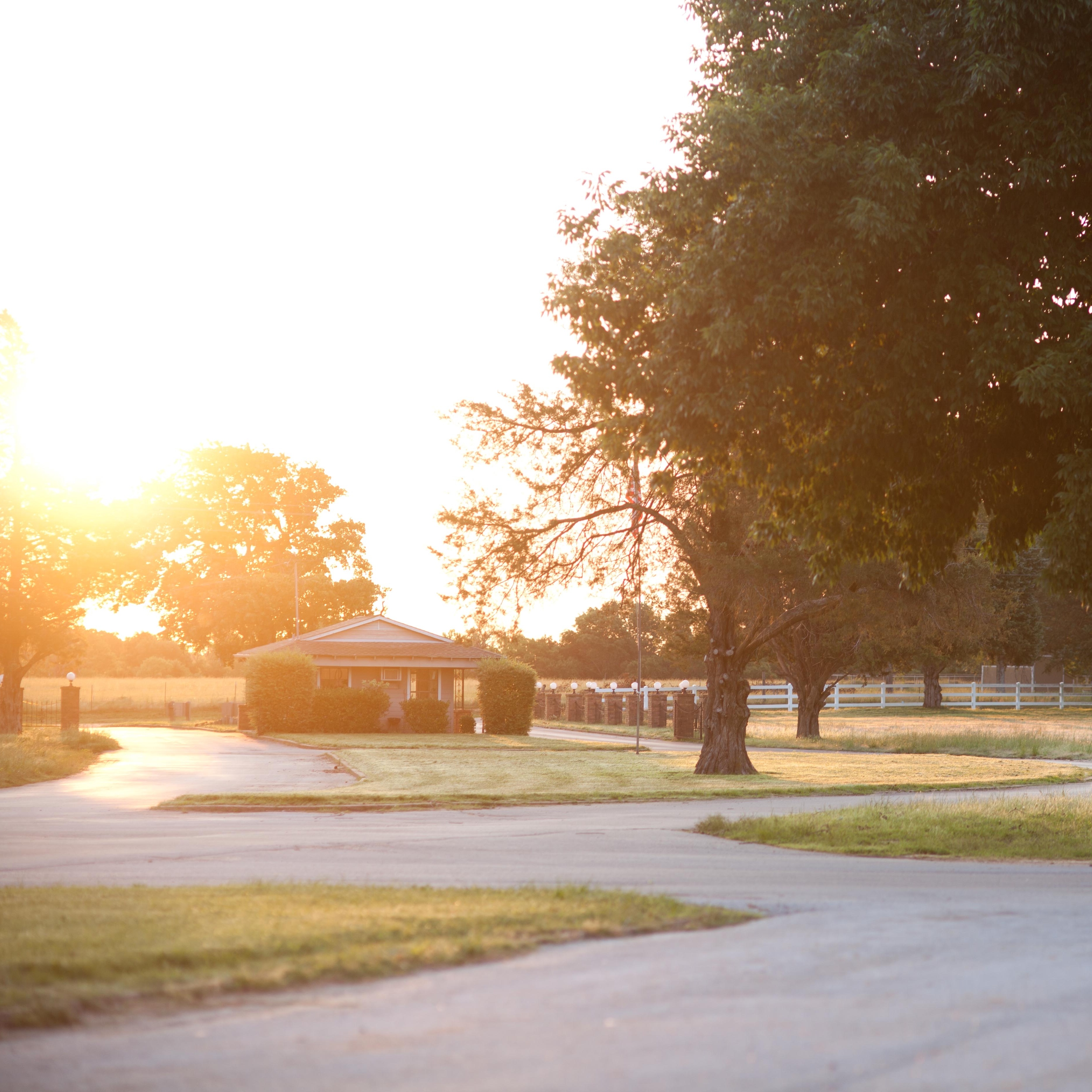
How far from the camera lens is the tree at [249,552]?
66125mm

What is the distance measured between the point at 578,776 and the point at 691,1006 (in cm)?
1866

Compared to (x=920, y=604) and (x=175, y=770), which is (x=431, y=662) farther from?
(x=920, y=604)

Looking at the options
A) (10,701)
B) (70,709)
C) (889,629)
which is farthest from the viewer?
(10,701)

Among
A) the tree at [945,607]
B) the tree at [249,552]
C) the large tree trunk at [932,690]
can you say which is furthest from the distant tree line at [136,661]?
the tree at [945,607]

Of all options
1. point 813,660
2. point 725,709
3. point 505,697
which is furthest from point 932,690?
point 725,709

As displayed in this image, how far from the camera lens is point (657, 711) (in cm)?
4662

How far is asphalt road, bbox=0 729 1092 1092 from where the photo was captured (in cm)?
466

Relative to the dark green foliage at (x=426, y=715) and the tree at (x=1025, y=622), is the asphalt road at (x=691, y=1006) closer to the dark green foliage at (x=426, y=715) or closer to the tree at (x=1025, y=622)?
the dark green foliage at (x=426, y=715)

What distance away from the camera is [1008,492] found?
14820 millimetres

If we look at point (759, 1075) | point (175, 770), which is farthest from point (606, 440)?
point (175, 770)

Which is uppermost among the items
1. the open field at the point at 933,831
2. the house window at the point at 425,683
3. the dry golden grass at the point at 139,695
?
the house window at the point at 425,683

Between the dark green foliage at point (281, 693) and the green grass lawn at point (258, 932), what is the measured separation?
31.3 metres

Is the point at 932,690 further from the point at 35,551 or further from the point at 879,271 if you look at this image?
the point at 879,271

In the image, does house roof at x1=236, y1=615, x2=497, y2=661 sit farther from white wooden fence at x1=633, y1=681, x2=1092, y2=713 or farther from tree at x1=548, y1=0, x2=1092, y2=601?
tree at x1=548, y1=0, x2=1092, y2=601
